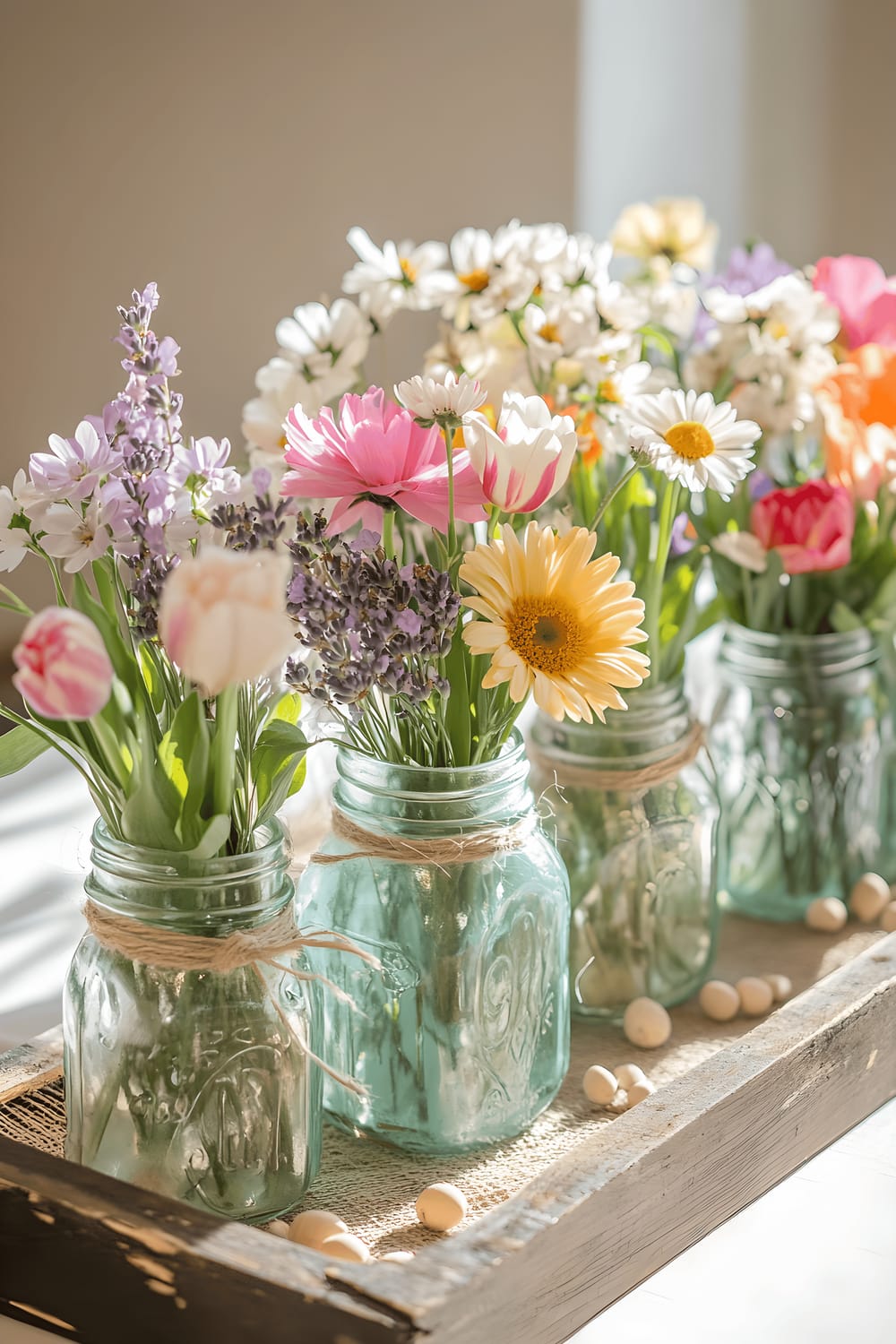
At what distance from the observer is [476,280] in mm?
757

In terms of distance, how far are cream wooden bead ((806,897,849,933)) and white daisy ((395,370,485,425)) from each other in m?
0.44

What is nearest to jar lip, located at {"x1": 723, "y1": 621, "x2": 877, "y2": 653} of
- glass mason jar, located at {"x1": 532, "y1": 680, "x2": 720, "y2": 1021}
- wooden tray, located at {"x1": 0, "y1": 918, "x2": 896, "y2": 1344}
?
glass mason jar, located at {"x1": 532, "y1": 680, "x2": 720, "y2": 1021}

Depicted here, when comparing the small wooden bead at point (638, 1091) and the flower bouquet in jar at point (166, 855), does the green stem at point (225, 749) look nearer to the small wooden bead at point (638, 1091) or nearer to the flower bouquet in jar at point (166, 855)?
the flower bouquet in jar at point (166, 855)

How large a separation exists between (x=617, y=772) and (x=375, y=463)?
0.26 m

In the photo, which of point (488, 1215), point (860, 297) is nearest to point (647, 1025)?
point (488, 1215)

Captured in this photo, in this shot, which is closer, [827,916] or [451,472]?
[451,472]

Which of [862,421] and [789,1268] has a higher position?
[862,421]

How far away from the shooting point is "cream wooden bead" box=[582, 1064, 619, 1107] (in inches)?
25.5

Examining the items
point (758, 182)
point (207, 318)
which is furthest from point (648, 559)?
point (758, 182)

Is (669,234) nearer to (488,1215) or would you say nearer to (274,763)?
(274,763)

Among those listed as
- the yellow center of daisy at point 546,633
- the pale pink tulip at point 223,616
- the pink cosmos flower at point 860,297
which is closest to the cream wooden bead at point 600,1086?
the yellow center of daisy at point 546,633

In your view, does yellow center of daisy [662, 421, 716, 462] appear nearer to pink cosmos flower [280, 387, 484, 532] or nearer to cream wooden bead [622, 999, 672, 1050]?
pink cosmos flower [280, 387, 484, 532]

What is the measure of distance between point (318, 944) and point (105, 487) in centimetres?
17

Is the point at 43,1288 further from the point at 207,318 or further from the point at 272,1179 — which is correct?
the point at 207,318
